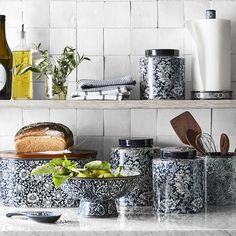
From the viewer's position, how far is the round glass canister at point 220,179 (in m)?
2.41

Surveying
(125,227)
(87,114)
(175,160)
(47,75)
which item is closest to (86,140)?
(87,114)

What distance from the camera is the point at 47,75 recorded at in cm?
251

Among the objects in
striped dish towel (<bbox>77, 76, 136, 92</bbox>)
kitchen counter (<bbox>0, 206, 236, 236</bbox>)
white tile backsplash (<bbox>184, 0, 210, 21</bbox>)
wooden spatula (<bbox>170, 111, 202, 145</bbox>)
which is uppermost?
white tile backsplash (<bbox>184, 0, 210, 21</bbox>)

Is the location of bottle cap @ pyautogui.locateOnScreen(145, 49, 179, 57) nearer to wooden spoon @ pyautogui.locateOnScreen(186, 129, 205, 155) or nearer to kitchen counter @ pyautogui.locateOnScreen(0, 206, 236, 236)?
wooden spoon @ pyautogui.locateOnScreen(186, 129, 205, 155)

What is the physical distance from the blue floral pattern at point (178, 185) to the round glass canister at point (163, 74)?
0.26 metres

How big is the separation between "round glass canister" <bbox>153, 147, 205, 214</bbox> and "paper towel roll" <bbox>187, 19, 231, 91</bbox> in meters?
0.30

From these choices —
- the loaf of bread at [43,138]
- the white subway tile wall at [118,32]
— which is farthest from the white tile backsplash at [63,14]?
the loaf of bread at [43,138]

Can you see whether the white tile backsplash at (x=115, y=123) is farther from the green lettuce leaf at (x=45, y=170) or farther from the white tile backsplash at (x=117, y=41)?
the green lettuce leaf at (x=45, y=170)

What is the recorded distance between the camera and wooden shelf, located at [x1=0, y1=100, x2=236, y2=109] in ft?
7.88

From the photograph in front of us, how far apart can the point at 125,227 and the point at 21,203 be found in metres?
0.45

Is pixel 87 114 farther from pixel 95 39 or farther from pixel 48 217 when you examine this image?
pixel 48 217

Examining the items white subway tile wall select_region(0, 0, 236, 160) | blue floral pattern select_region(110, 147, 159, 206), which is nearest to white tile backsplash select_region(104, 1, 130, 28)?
white subway tile wall select_region(0, 0, 236, 160)

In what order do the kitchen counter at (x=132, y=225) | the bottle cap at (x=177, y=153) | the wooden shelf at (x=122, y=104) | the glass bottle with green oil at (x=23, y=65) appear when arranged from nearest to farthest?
1. the kitchen counter at (x=132, y=225)
2. the bottle cap at (x=177, y=153)
3. the wooden shelf at (x=122, y=104)
4. the glass bottle with green oil at (x=23, y=65)

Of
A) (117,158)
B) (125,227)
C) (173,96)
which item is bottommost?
(125,227)
